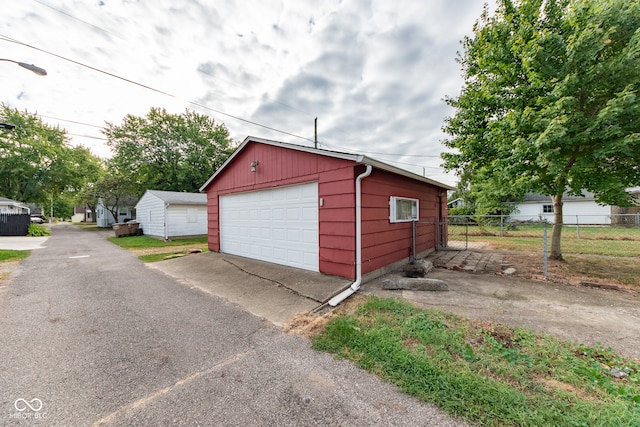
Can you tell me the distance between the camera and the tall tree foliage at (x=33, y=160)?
2239 cm

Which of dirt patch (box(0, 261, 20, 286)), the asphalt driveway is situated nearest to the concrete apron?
the asphalt driveway

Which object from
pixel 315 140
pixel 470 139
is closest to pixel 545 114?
pixel 470 139

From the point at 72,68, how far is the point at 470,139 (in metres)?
12.0

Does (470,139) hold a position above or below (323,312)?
above

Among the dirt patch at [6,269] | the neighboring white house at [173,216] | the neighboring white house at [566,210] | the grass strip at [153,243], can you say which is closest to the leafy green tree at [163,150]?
the neighboring white house at [173,216]

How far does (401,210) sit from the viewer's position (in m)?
6.93

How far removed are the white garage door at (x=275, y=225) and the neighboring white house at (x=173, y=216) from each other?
7.42 metres

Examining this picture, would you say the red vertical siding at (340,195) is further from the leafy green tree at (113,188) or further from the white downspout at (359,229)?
the leafy green tree at (113,188)

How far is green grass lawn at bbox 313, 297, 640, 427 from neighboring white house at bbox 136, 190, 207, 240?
13.9 metres

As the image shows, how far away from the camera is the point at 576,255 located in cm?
819

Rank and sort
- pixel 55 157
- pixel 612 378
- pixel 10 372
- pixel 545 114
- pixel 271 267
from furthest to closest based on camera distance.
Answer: pixel 55 157, pixel 271 267, pixel 545 114, pixel 10 372, pixel 612 378

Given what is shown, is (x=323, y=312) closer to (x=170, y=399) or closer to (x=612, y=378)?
(x=170, y=399)

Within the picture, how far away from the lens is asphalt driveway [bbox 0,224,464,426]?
6.18 ft

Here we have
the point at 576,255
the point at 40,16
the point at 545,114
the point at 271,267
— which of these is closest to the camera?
the point at 545,114
